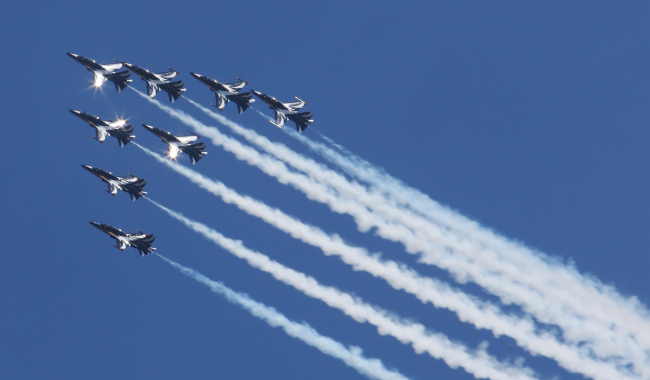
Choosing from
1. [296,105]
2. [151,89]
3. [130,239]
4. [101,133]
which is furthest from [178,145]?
[296,105]

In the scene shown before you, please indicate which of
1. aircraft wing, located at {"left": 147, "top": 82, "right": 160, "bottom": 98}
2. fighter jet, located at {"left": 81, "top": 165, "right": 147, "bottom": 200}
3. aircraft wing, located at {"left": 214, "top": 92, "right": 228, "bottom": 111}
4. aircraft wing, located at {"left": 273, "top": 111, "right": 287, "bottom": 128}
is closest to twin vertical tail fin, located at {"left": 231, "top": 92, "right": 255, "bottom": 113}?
aircraft wing, located at {"left": 214, "top": 92, "right": 228, "bottom": 111}

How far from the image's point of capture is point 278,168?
3999 inches

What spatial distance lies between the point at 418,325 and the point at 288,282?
18.2 meters

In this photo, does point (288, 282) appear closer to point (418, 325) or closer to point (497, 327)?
point (418, 325)

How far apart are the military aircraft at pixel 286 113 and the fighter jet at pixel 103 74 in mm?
18481

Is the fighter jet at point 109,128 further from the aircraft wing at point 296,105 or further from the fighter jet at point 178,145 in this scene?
the aircraft wing at point 296,105

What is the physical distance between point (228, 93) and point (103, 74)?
18.3m

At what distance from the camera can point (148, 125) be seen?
103750 mm

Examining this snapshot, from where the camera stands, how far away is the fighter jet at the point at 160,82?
103m

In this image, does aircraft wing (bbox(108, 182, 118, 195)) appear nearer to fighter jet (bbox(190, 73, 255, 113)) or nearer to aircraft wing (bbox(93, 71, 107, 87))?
aircraft wing (bbox(93, 71, 107, 87))

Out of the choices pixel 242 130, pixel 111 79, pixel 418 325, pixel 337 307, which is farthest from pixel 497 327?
pixel 111 79

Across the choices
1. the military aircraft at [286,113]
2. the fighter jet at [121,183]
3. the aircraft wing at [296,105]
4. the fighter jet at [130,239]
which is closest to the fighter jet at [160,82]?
the military aircraft at [286,113]

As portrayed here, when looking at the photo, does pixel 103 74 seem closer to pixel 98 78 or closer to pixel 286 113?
pixel 98 78

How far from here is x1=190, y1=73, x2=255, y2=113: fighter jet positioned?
103438mm
